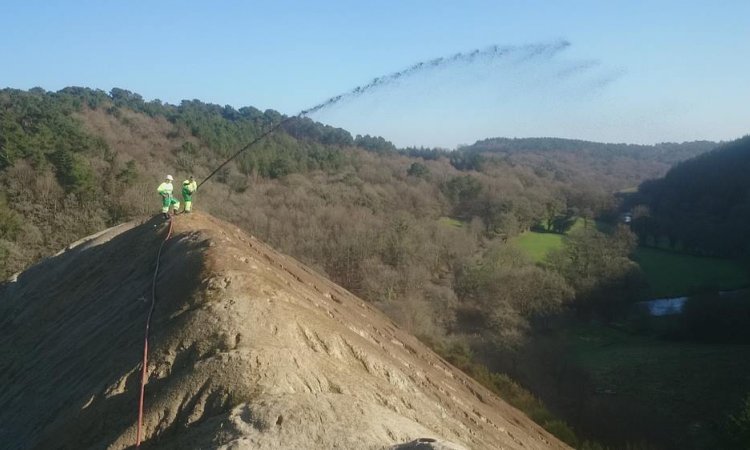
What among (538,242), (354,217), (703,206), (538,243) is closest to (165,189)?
(354,217)

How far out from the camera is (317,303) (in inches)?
814

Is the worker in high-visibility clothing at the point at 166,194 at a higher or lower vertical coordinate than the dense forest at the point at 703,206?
higher

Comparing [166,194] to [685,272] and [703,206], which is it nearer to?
[685,272]

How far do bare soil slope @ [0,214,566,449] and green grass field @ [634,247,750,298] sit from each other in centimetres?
5787

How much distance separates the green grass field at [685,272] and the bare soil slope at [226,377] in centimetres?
5787

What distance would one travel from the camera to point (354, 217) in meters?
76.6

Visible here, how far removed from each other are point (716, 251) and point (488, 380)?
229ft

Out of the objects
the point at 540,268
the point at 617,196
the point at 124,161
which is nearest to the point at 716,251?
the point at 540,268

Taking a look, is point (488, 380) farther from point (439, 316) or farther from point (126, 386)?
point (439, 316)

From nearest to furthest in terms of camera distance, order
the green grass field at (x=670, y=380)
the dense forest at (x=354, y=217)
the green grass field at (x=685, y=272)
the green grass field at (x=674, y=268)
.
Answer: the green grass field at (x=670, y=380)
the dense forest at (x=354, y=217)
the green grass field at (x=685, y=272)
the green grass field at (x=674, y=268)

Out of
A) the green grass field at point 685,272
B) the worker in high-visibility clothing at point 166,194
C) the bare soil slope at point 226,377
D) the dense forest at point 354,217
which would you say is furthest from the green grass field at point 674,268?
the bare soil slope at point 226,377

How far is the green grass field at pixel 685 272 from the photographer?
7262 cm

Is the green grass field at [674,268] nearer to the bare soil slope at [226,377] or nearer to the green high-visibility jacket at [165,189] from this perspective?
the green high-visibility jacket at [165,189]

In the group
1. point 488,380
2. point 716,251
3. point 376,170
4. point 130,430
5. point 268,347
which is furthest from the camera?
point 376,170
